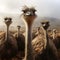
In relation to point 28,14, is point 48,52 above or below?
below

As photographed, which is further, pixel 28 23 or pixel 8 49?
pixel 8 49

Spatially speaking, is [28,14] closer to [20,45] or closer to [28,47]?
[28,47]

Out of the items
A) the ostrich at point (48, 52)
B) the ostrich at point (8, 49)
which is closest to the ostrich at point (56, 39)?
the ostrich at point (48, 52)

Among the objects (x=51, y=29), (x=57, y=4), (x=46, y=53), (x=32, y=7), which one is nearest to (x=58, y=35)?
(x=51, y=29)

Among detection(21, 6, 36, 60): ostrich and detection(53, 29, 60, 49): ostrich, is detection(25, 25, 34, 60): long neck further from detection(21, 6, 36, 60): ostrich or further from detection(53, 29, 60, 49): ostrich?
detection(53, 29, 60, 49): ostrich

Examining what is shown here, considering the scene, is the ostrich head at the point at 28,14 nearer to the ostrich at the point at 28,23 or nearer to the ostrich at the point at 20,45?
the ostrich at the point at 28,23

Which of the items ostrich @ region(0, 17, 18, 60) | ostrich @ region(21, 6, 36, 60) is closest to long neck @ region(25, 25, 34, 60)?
ostrich @ region(21, 6, 36, 60)

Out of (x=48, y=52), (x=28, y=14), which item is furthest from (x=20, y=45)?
(x=28, y=14)

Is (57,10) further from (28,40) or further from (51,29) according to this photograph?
(28,40)

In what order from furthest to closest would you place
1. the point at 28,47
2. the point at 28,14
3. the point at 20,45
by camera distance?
the point at 20,45 < the point at 28,47 < the point at 28,14

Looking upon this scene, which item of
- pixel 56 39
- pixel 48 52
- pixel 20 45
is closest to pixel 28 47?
pixel 48 52

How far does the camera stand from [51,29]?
10.5 feet

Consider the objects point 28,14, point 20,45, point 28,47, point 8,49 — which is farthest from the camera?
point 20,45

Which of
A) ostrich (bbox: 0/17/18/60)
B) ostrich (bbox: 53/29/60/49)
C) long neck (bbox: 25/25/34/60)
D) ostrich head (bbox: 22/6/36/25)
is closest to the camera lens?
ostrich head (bbox: 22/6/36/25)
